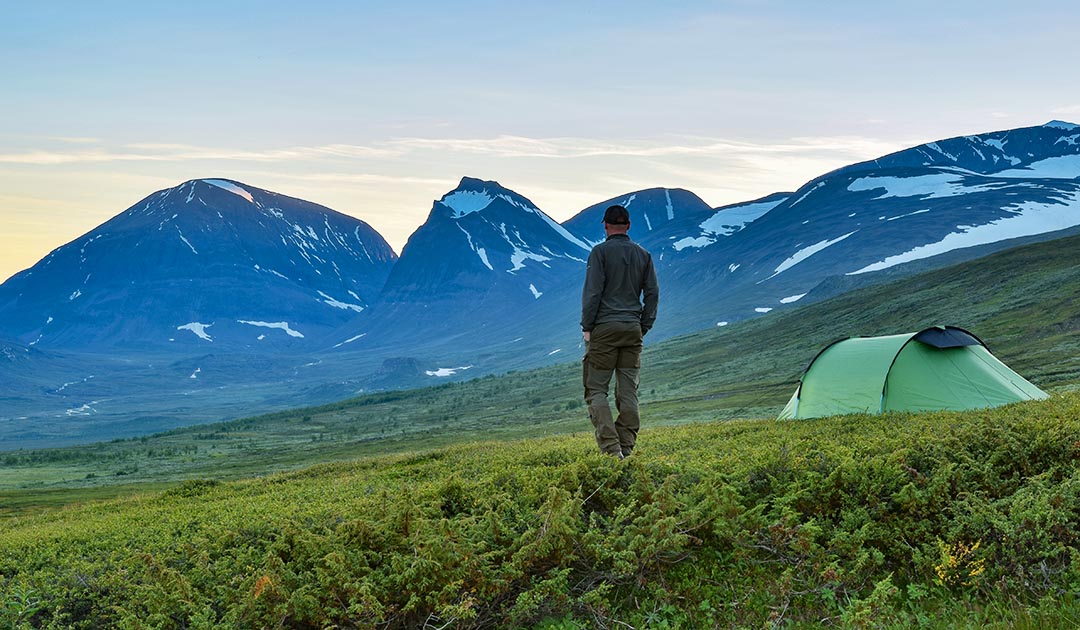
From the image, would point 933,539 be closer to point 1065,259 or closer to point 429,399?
point 1065,259

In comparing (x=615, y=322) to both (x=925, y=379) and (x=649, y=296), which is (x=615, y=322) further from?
(x=925, y=379)

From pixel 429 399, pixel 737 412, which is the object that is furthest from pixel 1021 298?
pixel 429 399

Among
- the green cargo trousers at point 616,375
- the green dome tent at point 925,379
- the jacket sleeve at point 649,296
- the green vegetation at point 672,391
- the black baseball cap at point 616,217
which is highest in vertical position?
the black baseball cap at point 616,217

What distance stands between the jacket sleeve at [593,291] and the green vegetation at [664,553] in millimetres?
3142

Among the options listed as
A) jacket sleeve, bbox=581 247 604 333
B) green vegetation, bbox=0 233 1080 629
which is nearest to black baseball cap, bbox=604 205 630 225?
jacket sleeve, bbox=581 247 604 333

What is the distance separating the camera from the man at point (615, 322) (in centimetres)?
1559

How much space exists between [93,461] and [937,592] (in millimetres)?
120057

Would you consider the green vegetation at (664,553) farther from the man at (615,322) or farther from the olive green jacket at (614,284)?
the olive green jacket at (614,284)

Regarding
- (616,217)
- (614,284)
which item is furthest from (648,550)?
(616,217)

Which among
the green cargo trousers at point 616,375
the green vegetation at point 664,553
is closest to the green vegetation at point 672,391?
the green cargo trousers at point 616,375

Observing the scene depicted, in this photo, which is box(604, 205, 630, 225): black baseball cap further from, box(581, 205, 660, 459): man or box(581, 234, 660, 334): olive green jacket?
box(581, 234, 660, 334): olive green jacket

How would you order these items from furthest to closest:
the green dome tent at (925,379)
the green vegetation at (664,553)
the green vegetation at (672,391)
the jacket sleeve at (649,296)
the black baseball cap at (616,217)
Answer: the green vegetation at (672,391), the green dome tent at (925,379), the jacket sleeve at (649,296), the black baseball cap at (616,217), the green vegetation at (664,553)

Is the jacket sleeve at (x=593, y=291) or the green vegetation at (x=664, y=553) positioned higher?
the jacket sleeve at (x=593, y=291)

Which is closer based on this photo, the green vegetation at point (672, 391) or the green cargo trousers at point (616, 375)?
the green cargo trousers at point (616, 375)
